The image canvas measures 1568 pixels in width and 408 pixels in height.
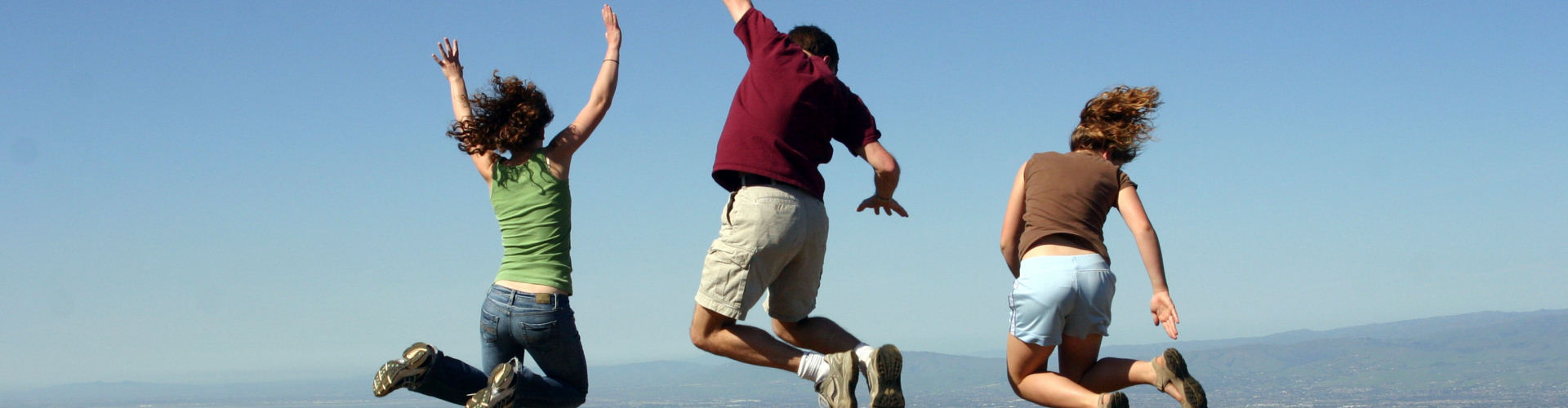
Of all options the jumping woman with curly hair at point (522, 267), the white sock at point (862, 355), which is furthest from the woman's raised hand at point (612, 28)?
the white sock at point (862, 355)

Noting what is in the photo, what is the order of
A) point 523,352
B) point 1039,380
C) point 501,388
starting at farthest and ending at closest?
point 523,352, point 1039,380, point 501,388

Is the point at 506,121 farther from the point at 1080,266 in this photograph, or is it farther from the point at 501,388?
the point at 1080,266

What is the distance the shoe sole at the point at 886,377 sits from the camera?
492cm

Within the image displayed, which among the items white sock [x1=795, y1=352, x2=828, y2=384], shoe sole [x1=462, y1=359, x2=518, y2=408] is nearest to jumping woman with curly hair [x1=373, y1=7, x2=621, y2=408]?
shoe sole [x1=462, y1=359, x2=518, y2=408]

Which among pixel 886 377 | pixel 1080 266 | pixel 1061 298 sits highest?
pixel 1080 266

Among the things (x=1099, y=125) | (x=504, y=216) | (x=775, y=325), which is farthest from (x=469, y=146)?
(x=1099, y=125)

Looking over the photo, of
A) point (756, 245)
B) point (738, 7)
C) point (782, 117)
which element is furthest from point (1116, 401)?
point (738, 7)

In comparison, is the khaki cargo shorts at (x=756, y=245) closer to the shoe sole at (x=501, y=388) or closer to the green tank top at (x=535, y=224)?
the green tank top at (x=535, y=224)

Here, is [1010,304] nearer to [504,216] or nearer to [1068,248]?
[1068,248]

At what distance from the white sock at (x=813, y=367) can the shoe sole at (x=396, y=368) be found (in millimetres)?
1777

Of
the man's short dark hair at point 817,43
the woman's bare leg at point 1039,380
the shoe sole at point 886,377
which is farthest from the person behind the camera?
the man's short dark hair at point 817,43

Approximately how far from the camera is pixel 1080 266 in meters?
5.27

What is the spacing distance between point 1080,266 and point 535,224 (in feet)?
8.43

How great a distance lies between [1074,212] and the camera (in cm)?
537
